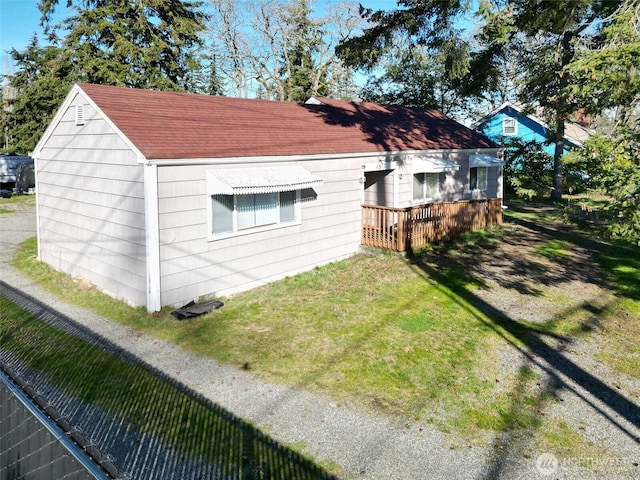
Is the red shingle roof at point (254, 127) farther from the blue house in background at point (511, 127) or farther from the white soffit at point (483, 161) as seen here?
the blue house in background at point (511, 127)

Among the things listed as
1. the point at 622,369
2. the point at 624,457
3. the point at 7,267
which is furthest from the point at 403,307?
the point at 7,267

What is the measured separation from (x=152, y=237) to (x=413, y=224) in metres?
7.18

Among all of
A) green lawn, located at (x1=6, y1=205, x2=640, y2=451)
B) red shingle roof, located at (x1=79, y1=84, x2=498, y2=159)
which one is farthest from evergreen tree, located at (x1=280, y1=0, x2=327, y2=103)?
green lawn, located at (x1=6, y1=205, x2=640, y2=451)

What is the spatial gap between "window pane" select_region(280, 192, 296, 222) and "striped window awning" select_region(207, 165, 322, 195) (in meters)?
0.43

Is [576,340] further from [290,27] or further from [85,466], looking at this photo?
[290,27]

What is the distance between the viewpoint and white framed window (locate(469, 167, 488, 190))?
18.2m

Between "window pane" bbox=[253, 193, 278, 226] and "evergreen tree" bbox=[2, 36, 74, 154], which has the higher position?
"evergreen tree" bbox=[2, 36, 74, 154]

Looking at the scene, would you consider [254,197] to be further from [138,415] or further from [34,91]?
[34,91]

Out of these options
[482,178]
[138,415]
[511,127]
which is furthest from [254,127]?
[511,127]

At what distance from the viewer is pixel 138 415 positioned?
225 inches

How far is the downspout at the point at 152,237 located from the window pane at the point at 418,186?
9.04m

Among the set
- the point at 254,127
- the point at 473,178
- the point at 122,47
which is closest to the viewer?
the point at 254,127

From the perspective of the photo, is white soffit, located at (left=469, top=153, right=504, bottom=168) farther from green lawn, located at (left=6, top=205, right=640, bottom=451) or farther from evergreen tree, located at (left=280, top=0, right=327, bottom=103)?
evergreen tree, located at (left=280, top=0, right=327, bottom=103)

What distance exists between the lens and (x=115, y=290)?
1001cm
